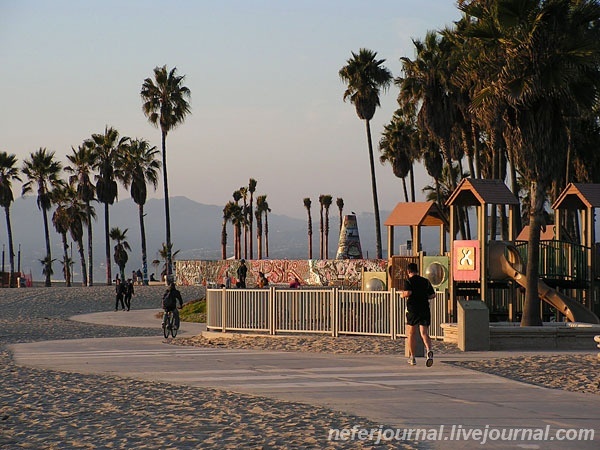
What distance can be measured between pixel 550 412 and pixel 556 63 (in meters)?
14.6

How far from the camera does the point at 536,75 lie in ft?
82.2

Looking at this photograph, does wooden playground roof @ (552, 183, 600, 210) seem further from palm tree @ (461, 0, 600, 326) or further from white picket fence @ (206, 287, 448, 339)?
white picket fence @ (206, 287, 448, 339)

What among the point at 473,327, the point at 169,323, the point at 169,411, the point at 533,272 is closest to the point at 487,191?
the point at 533,272

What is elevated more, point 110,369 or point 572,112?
point 572,112

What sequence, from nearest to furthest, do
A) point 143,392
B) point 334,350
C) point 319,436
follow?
1. point 319,436
2. point 143,392
3. point 334,350

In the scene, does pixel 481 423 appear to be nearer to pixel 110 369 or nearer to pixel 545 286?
pixel 110 369

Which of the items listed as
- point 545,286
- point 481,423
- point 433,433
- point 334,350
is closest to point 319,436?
point 433,433

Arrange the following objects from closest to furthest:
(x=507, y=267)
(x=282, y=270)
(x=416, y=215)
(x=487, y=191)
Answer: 1. (x=507, y=267)
2. (x=487, y=191)
3. (x=416, y=215)
4. (x=282, y=270)

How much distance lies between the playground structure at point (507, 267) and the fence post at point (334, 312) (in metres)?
3.18

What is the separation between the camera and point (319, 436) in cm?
1063

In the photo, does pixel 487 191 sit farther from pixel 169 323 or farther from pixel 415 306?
pixel 415 306

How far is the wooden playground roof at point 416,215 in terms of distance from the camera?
113ft

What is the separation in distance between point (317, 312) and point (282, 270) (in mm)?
48260

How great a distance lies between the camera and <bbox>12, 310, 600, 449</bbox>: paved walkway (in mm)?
11586
